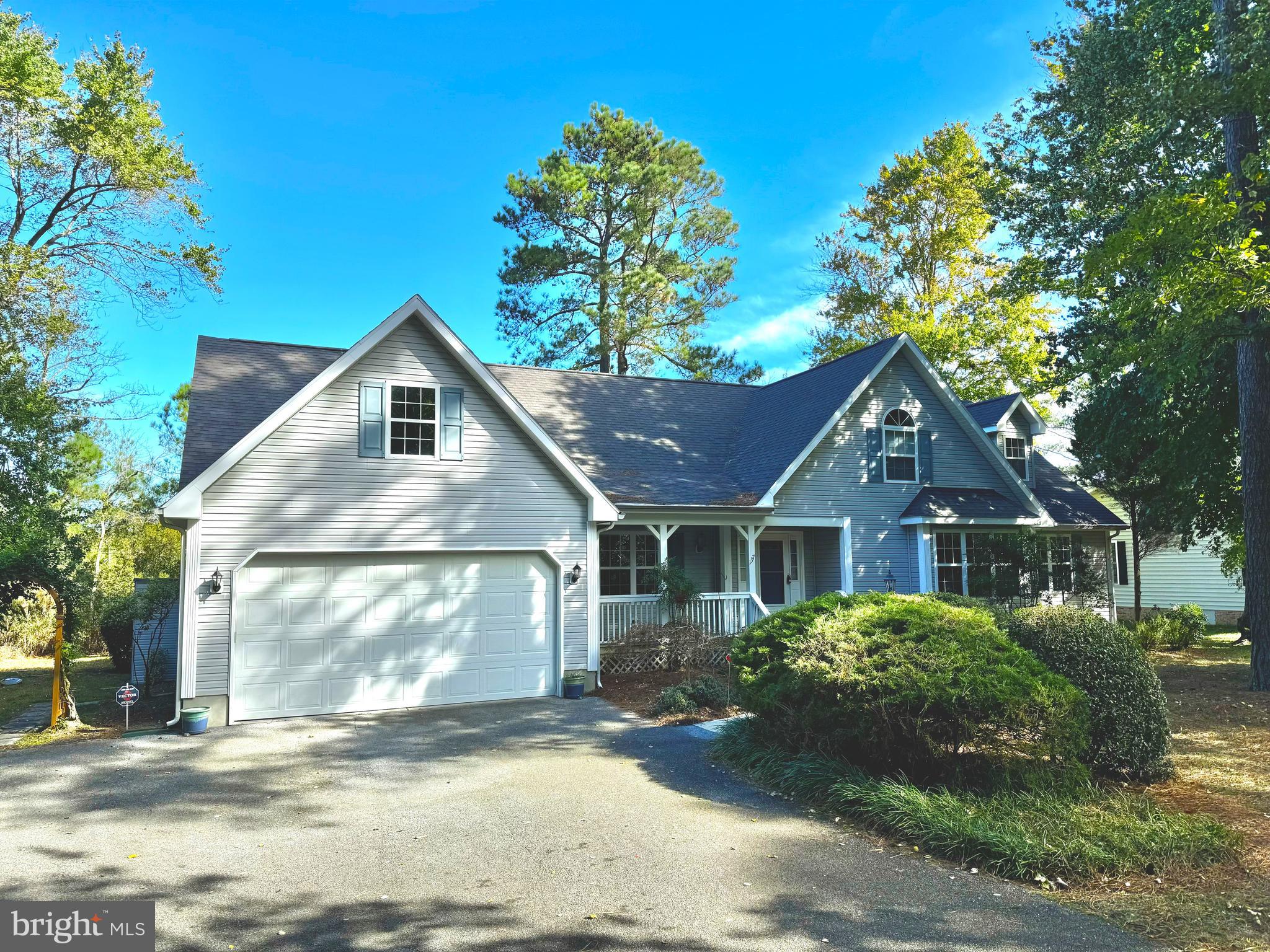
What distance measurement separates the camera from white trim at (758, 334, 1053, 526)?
16.9 metres

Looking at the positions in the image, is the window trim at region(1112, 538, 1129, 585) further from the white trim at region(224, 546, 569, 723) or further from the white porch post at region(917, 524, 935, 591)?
the white trim at region(224, 546, 569, 723)

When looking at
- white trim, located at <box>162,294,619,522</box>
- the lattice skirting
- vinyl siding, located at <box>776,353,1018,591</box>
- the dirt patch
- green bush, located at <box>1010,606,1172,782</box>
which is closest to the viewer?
green bush, located at <box>1010,606,1172,782</box>

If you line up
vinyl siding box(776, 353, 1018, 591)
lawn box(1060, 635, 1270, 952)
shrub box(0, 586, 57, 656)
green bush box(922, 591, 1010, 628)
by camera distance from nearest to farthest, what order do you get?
lawn box(1060, 635, 1270, 952), green bush box(922, 591, 1010, 628), vinyl siding box(776, 353, 1018, 591), shrub box(0, 586, 57, 656)

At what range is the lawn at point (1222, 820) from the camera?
468 centimetres

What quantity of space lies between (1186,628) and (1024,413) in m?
6.64

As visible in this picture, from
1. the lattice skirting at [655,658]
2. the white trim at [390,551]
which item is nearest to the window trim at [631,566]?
the lattice skirting at [655,658]

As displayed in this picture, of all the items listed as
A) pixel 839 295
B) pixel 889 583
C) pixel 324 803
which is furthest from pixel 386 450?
pixel 839 295

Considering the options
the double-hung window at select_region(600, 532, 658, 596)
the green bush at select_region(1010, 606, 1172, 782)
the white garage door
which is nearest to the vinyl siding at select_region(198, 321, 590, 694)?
the white garage door

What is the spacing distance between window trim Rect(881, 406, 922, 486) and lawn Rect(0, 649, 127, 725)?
15.2 meters

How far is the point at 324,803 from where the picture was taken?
751cm

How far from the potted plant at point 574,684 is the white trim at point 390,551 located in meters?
0.08

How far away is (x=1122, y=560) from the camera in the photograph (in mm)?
30047

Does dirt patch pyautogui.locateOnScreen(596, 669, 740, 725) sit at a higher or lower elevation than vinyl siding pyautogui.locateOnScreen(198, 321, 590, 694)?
lower

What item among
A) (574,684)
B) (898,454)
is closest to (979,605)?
(574,684)
